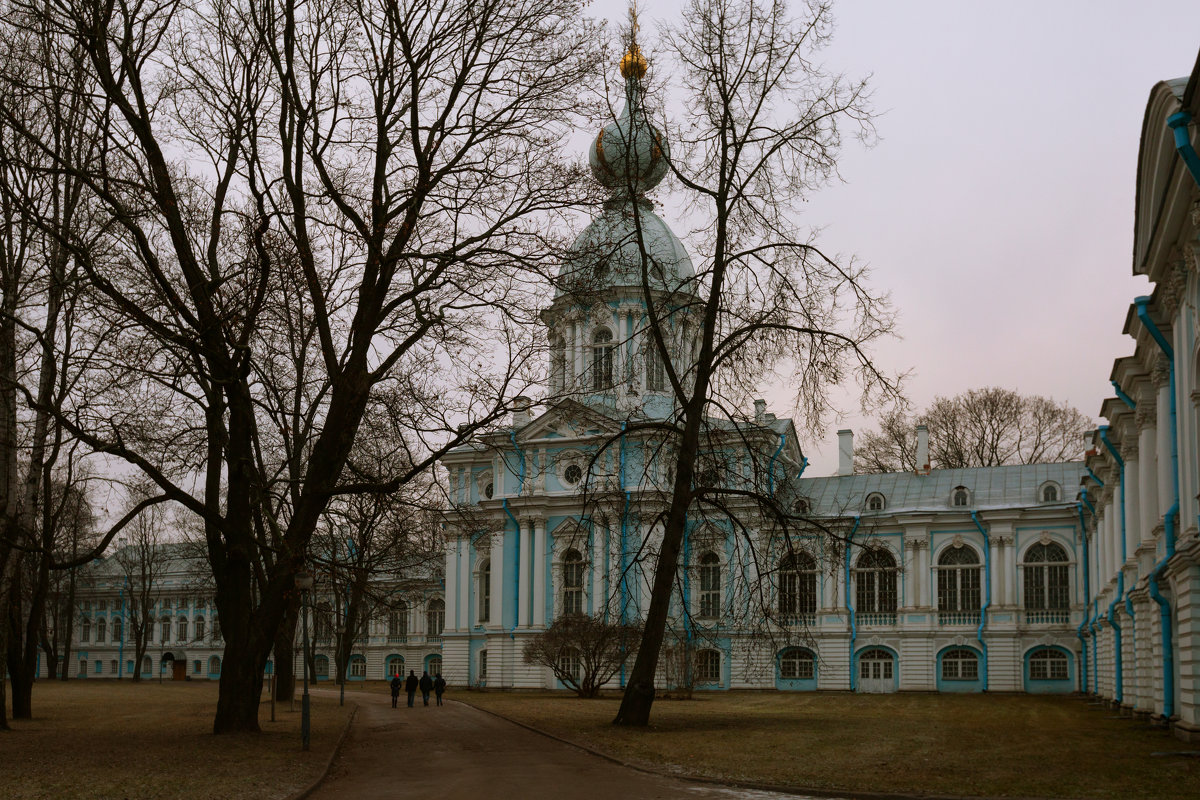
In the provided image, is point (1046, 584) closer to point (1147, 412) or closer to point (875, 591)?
point (875, 591)

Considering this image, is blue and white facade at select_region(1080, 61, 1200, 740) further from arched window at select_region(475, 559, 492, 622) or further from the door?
arched window at select_region(475, 559, 492, 622)

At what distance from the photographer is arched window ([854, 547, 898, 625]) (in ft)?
152

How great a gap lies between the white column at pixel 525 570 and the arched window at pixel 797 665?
10.2m

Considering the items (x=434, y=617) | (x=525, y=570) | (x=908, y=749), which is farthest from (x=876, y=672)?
(x=908, y=749)

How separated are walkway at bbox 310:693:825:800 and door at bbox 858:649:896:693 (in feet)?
88.5

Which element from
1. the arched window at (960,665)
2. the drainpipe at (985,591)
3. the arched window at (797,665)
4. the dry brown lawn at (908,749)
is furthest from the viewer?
the arched window at (797,665)

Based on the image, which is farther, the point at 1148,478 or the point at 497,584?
the point at 497,584

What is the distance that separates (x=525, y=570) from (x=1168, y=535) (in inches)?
1306

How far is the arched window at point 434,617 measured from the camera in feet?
194

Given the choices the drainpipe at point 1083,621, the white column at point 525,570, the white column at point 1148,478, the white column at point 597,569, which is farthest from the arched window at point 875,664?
the white column at point 1148,478

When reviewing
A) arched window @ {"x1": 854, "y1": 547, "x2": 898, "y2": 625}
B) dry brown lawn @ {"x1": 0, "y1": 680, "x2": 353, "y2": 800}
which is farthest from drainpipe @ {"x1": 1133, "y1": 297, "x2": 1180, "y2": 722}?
arched window @ {"x1": 854, "y1": 547, "x2": 898, "y2": 625}

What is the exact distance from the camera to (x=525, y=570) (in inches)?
1961

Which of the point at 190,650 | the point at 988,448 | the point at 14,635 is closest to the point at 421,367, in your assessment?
the point at 14,635

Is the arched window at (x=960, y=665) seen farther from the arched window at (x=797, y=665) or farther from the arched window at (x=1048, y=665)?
the arched window at (x=797, y=665)
